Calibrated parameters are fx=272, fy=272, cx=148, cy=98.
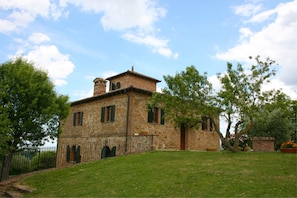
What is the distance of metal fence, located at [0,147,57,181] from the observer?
14.6 meters

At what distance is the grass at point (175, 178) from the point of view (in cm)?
834

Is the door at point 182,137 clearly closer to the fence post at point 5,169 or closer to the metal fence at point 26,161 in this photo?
the metal fence at point 26,161

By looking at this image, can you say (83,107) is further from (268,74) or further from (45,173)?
(268,74)

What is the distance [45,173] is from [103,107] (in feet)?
27.6

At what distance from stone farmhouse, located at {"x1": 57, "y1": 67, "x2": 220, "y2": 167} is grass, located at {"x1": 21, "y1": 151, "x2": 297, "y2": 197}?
4563 mm

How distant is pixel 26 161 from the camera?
20.1 meters

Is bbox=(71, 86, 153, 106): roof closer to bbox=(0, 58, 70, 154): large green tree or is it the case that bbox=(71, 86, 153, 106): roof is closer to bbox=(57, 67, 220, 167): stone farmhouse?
bbox=(57, 67, 220, 167): stone farmhouse

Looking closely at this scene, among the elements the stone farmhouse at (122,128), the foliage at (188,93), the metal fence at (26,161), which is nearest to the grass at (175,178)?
the metal fence at (26,161)

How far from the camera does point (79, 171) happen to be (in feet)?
44.8

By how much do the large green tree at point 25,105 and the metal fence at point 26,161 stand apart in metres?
1.11

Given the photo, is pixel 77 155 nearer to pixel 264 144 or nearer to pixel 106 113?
pixel 106 113

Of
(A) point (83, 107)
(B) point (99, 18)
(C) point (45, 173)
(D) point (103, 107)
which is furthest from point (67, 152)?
(B) point (99, 18)

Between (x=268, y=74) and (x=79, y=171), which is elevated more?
(x=268, y=74)

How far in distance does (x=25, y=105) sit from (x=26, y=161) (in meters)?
8.50
